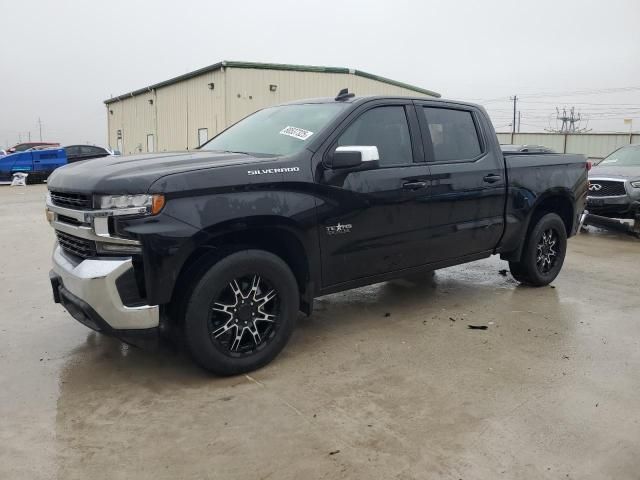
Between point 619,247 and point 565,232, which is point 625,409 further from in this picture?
point 619,247

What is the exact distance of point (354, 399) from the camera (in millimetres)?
3365

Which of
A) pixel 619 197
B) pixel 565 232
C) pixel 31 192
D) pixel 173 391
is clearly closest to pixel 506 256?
pixel 565 232

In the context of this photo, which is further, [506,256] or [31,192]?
[31,192]

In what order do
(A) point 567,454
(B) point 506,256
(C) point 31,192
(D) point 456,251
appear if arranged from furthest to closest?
1. (C) point 31,192
2. (B) point 506,256
3. (D) point 456,251
4. (A) point 567,454

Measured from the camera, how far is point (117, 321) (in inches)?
127

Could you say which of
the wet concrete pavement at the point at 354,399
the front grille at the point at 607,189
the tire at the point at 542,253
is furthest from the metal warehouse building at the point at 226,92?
the wet concrete pavement at the point at 354,399

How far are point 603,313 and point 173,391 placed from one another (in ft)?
13.1

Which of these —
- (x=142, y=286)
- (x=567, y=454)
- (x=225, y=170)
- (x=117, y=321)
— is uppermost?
(x=225, y=170)

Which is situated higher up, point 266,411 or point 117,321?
point 117,321

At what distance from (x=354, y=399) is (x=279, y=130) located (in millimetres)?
2190

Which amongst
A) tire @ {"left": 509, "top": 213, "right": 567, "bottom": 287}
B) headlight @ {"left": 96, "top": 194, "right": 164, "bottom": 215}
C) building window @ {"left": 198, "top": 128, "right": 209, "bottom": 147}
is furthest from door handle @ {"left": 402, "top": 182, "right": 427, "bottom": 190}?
building window @ {"left": 198, "top": 128, "right": 209, "bottom": 147}

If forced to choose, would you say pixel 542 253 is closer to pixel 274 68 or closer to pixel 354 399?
pixel 354 399

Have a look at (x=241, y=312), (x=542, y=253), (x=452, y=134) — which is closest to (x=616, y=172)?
(x=542, y=253)

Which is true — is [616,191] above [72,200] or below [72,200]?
below
